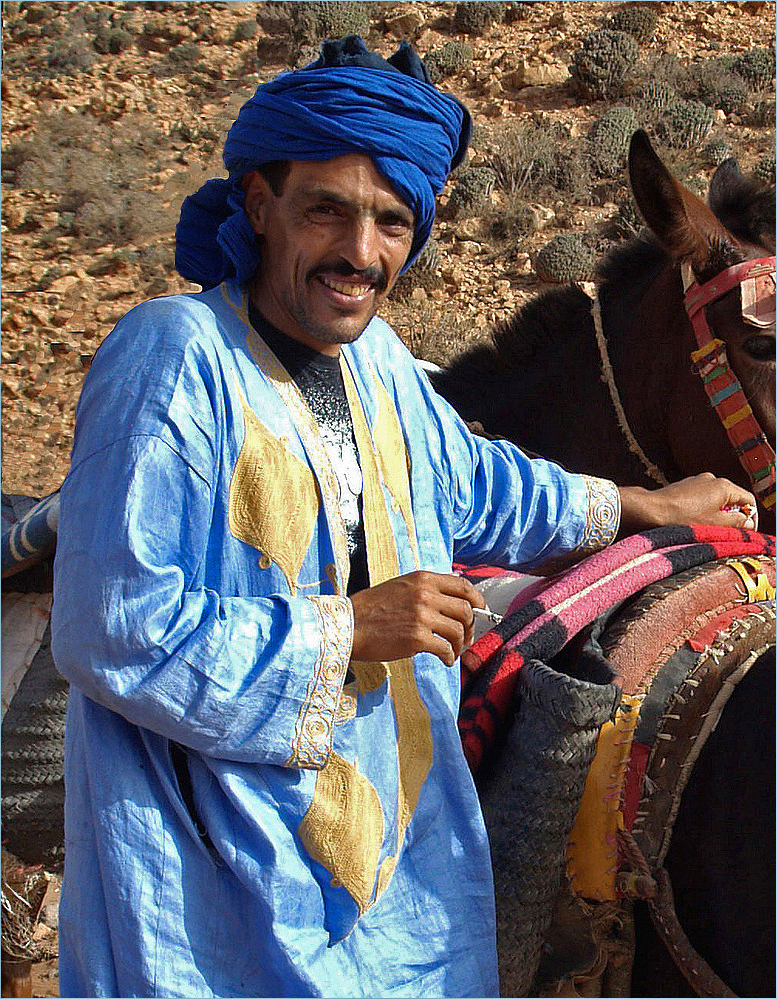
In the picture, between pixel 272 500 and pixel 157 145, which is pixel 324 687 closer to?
pixel 272 500

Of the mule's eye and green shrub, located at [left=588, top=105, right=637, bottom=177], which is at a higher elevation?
green shrub, located at [left=588, top=105, right=637, bottom=177]

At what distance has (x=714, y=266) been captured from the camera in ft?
9.76

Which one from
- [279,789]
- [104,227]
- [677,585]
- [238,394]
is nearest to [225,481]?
[238,394]

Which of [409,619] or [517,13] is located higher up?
[517,13]

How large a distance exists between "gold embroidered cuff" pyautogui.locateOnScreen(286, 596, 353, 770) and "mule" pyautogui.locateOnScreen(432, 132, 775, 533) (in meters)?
1.68

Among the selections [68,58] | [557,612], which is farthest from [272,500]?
[68,58]

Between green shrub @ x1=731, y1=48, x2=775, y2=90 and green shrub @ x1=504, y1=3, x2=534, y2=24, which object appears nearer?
green shrub @ x1=731, y1=48, x2=775, y2=90

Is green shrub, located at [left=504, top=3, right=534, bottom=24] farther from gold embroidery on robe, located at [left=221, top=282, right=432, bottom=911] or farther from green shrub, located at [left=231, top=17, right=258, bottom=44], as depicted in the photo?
gold embroidery on robe, located at [left=221, top=282, right=432, bottom=911]

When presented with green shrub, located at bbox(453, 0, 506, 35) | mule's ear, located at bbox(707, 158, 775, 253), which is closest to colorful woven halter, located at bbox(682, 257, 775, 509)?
mule's ear, located at bbox(707, 158, 775, 253)

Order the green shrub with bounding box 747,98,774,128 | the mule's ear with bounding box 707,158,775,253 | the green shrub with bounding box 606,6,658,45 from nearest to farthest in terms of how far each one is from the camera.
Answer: the mule's ear with bounding box 707,158,775,253
the green shrub with bounding box 747,98,774,128
the green shrub with bounding box 606,6,658,45

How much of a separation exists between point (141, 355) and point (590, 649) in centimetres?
103

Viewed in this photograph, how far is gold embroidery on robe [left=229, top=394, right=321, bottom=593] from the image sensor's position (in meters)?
1.60

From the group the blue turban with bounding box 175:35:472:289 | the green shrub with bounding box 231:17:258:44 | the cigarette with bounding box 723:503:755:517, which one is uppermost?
the green shrub with bounding box 231:17:258:44

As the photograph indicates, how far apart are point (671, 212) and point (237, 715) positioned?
7.00 feet
